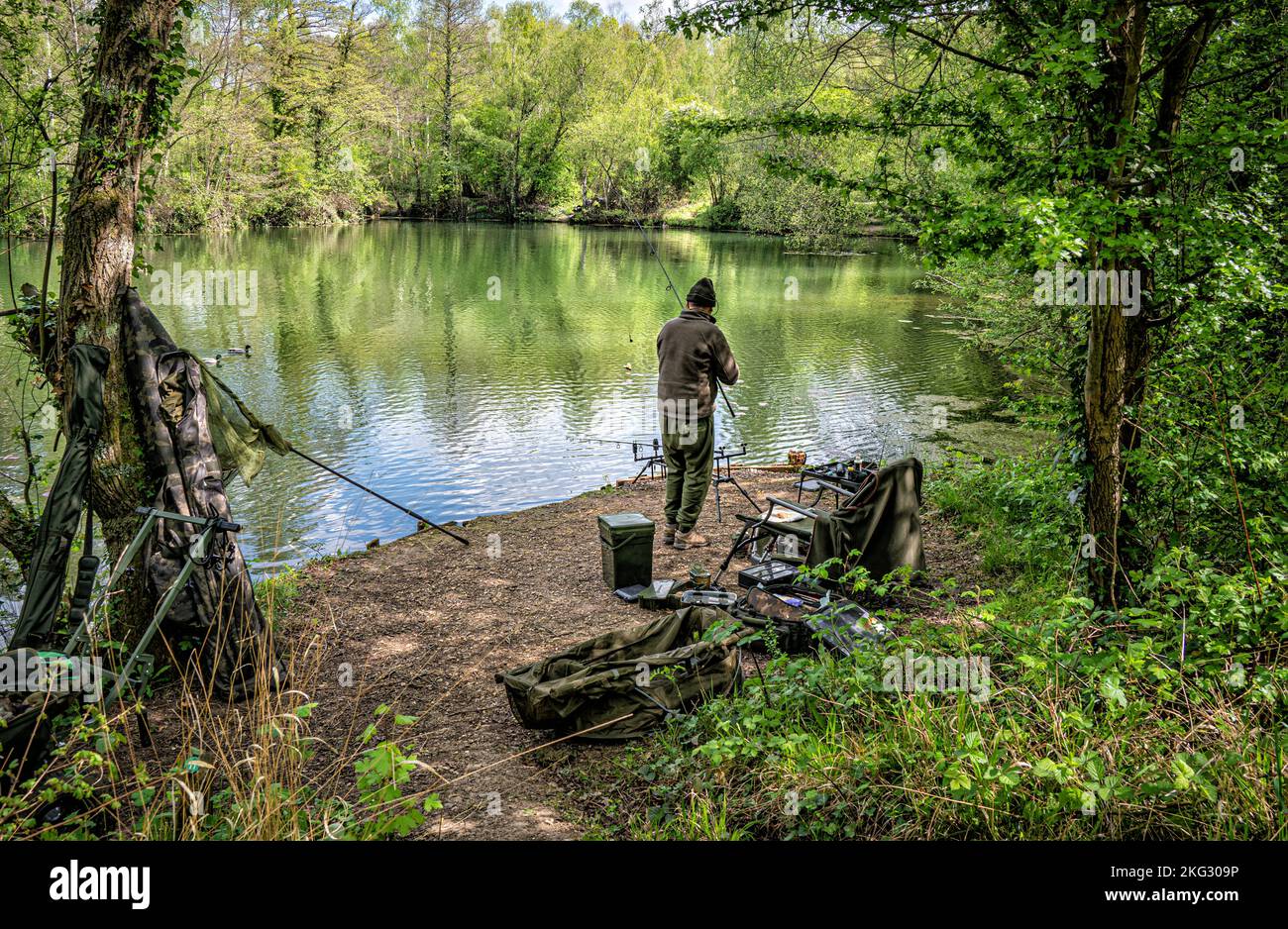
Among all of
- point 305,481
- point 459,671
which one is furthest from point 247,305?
point 459,671

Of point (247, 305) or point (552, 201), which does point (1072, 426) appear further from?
point (552, 201)

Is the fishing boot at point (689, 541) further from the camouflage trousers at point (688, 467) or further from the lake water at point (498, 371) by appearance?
the lake water at point (498, 371)

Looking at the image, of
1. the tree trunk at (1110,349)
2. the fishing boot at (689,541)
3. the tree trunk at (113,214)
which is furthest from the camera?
the fishing boot at (689,541)

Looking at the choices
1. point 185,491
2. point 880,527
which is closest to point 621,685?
point 880,527

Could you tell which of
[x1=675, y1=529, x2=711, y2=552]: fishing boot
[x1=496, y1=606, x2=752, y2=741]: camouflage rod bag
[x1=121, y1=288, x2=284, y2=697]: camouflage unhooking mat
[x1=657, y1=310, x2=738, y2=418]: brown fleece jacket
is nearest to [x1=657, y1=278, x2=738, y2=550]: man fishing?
[x1=657, y1=310, x2=738, y2=418]: brown fleece jacket

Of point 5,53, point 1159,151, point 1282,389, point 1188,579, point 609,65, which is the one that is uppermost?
Result: point 609,65

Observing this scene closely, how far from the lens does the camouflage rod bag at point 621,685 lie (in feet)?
13.3

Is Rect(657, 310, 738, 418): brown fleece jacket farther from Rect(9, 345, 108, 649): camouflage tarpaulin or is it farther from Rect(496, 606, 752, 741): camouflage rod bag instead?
Rect(9, 345, 108, 649): camouflage tarpaulin

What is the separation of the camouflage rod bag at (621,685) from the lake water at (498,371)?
2.77 m

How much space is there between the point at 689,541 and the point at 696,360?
1.58 meters

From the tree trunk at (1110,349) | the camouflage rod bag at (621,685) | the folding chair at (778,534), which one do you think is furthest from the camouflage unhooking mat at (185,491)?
the tree trunk at (1110,349)

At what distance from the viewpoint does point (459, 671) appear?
205 inches

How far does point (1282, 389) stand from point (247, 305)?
2254 cm

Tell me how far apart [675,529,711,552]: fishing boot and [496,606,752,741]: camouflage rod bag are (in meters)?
2.82
